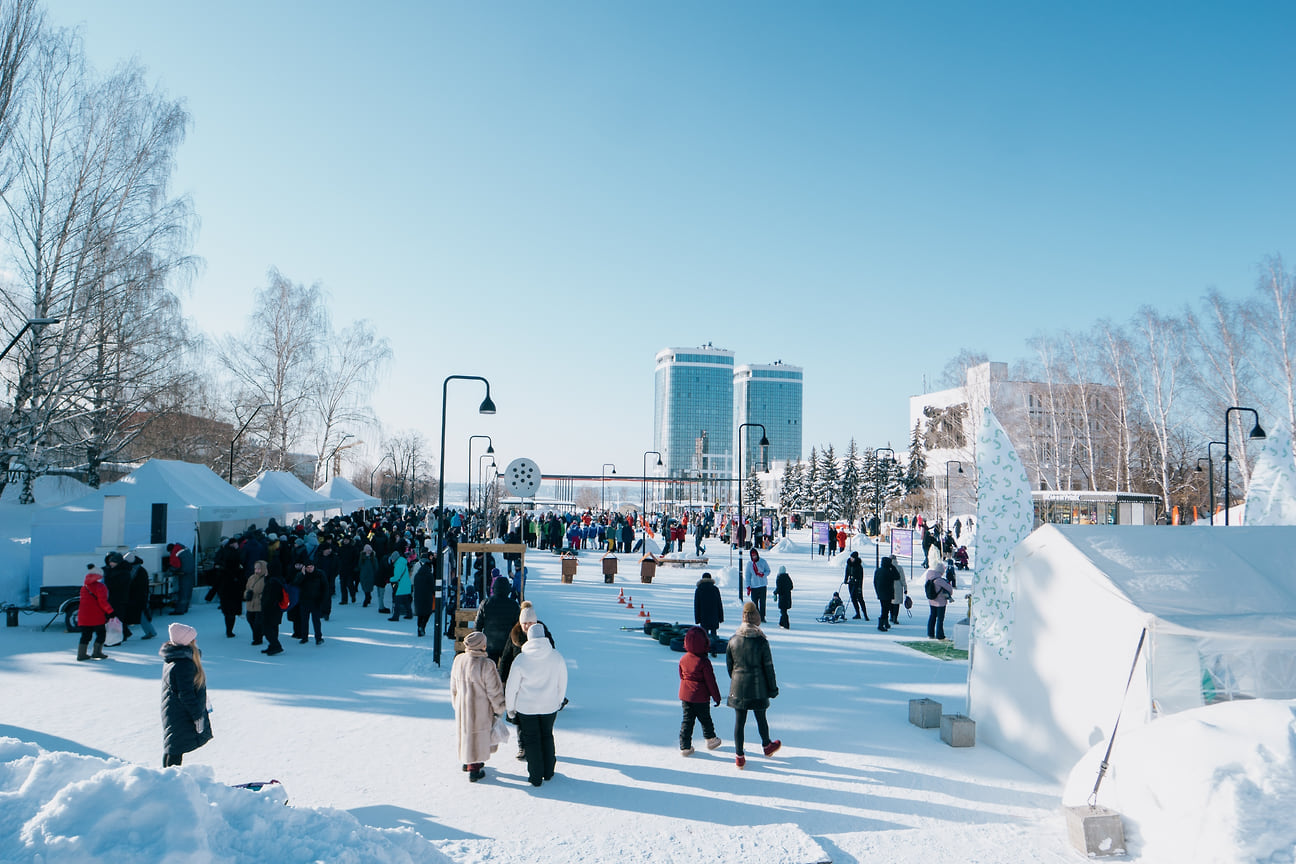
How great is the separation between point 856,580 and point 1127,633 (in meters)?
9.49

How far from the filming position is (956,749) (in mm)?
7484

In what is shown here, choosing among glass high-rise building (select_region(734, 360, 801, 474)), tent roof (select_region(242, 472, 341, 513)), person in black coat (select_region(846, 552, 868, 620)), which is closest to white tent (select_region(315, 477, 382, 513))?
tent roof (select_region(242, 472, 341, 513))

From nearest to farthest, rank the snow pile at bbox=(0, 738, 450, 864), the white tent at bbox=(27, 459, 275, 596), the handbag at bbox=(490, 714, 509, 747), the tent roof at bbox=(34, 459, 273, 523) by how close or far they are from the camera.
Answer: the snow pile at bbox=(0, 738, 450, 864) → the handbag at bbox=(490, 714, 509, 747) → the white tent at bbox=(27, 459, 275, 596) → the tent roof at bbox=(34, 459, 273, 523)

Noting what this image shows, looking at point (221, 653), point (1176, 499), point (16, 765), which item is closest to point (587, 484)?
point (1176, 499)

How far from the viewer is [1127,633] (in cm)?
612

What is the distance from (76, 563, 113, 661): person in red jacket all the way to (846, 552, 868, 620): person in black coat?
1221cm

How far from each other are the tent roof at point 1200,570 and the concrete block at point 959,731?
185 cm

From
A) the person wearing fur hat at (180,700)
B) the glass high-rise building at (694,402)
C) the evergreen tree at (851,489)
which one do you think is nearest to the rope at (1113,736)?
the person wearing fur hat at (180,700)

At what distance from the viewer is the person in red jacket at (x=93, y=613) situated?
10.6m

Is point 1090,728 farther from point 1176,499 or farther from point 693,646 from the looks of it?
point 1176,499

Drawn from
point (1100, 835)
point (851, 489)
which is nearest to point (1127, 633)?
point (1100, 835)

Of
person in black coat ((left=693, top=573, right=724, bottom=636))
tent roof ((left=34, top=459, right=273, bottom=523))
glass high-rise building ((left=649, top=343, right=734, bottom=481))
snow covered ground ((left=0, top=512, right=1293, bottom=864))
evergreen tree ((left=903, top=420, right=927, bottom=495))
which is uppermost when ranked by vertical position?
glass high-rise building ((left=649, top=343, right=734, bottom=481))

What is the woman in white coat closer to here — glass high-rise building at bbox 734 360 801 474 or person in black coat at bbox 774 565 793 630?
person in black coat at bbox 774 565 793 630

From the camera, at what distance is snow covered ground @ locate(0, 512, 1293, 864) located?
3930 millimetres
